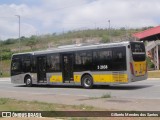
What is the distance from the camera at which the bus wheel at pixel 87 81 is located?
26.2m

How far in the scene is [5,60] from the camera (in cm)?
8244

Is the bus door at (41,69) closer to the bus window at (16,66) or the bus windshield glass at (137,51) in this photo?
the bus window at (16,66)

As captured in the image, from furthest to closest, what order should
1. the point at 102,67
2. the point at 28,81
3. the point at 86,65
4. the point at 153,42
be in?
the point at 153,42, the point at 28,81, the point at 86,65, the point at 102,67

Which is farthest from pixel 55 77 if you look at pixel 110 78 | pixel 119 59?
pixel 119 59

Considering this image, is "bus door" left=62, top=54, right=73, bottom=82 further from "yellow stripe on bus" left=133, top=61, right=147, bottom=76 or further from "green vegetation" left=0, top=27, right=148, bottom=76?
"green vegetation" left=0, top=27, right=148, bottom=76

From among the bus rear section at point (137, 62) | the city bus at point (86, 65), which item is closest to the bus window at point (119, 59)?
the city bus at point (86, 65)

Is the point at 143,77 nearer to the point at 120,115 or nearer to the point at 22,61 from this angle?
the point at 22,61

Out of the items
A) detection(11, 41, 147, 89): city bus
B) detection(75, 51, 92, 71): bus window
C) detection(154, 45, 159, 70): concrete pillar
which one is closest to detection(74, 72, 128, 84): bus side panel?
Result: detection(11, 41, 147, 89): city bus

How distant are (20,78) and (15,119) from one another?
2103 cm

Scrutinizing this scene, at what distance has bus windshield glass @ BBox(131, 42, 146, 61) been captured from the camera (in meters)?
24.4

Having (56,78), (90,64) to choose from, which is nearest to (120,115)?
(90,64)

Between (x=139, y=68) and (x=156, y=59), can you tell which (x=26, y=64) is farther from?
(x=156, y=59)

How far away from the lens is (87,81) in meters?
26.6

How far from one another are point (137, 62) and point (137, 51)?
2.29 ft
